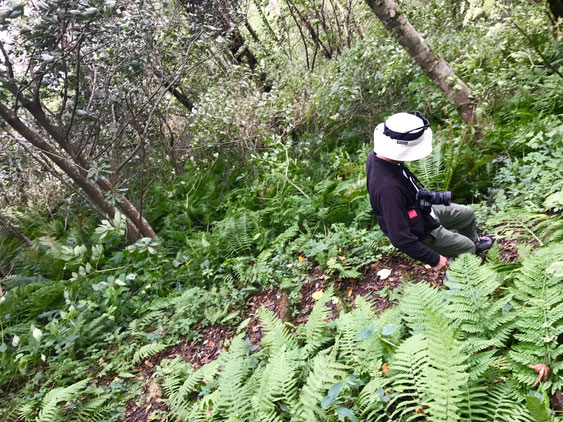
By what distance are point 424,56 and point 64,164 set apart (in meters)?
5.03

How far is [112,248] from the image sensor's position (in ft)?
21.9

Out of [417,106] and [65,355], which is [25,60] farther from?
[417,106]

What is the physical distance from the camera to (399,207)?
9.05 feet

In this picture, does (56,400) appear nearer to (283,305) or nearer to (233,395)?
(233,395)

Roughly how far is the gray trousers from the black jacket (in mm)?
182

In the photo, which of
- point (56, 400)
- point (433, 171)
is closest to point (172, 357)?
point (56, 400)

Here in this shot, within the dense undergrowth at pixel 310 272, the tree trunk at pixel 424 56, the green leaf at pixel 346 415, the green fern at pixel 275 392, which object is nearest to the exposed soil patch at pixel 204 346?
the dense undergrowth at pixel 310 272

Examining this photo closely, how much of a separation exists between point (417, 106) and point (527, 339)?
4.84 meters

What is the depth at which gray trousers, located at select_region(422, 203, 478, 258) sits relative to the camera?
9.91 ft

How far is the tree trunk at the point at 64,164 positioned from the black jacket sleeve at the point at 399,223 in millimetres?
3792

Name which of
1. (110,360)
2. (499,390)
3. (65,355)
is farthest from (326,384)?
(65,355)

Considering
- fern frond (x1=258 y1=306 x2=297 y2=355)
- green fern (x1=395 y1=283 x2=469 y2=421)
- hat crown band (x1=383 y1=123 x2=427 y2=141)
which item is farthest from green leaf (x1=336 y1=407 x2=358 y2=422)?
hat crown band (x1=383 y1=123 x2=427 y2=141)

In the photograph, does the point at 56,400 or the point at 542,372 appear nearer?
the point at 542,372

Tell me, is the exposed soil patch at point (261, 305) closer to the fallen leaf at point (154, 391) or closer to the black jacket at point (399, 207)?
the fallen leaf at point (154, 391)
